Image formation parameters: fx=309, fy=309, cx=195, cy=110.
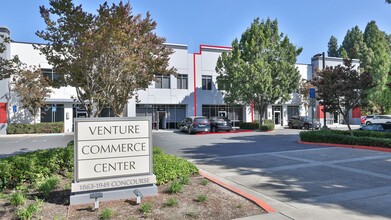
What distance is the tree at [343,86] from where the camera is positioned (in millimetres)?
16250

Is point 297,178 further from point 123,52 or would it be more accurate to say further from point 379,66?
point 379,66

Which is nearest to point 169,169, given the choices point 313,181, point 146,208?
point 146,208

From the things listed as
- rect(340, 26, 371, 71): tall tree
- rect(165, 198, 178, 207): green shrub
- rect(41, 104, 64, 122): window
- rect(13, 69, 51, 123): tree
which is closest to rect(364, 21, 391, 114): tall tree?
rect(340, 26, 371, 71): tall tree

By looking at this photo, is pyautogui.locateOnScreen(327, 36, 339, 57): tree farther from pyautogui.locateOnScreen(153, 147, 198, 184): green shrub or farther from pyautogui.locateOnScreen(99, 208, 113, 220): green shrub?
pyautogui.locateOnScreen(99, 208, 113, 220): green shrub

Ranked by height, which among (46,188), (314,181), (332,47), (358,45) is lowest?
(314,181)

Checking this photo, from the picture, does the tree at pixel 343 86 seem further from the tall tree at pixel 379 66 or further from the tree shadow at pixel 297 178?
the tree shadow at pixel 297 178

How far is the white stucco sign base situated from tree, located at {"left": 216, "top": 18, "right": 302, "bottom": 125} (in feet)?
82.8

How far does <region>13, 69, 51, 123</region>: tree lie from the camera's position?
92.9 ft

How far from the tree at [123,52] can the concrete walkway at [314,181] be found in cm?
425

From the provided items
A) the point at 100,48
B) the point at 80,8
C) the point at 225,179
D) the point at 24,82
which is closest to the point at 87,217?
the point at 225,179

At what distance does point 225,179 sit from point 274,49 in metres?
26.8

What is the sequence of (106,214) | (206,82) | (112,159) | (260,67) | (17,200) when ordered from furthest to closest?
1. (206,82)
2. (260,67)
3. (112,159)
4. (17,200)
5. (106,214)

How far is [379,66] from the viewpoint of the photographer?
123 ft

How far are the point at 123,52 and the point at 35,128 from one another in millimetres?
23574
